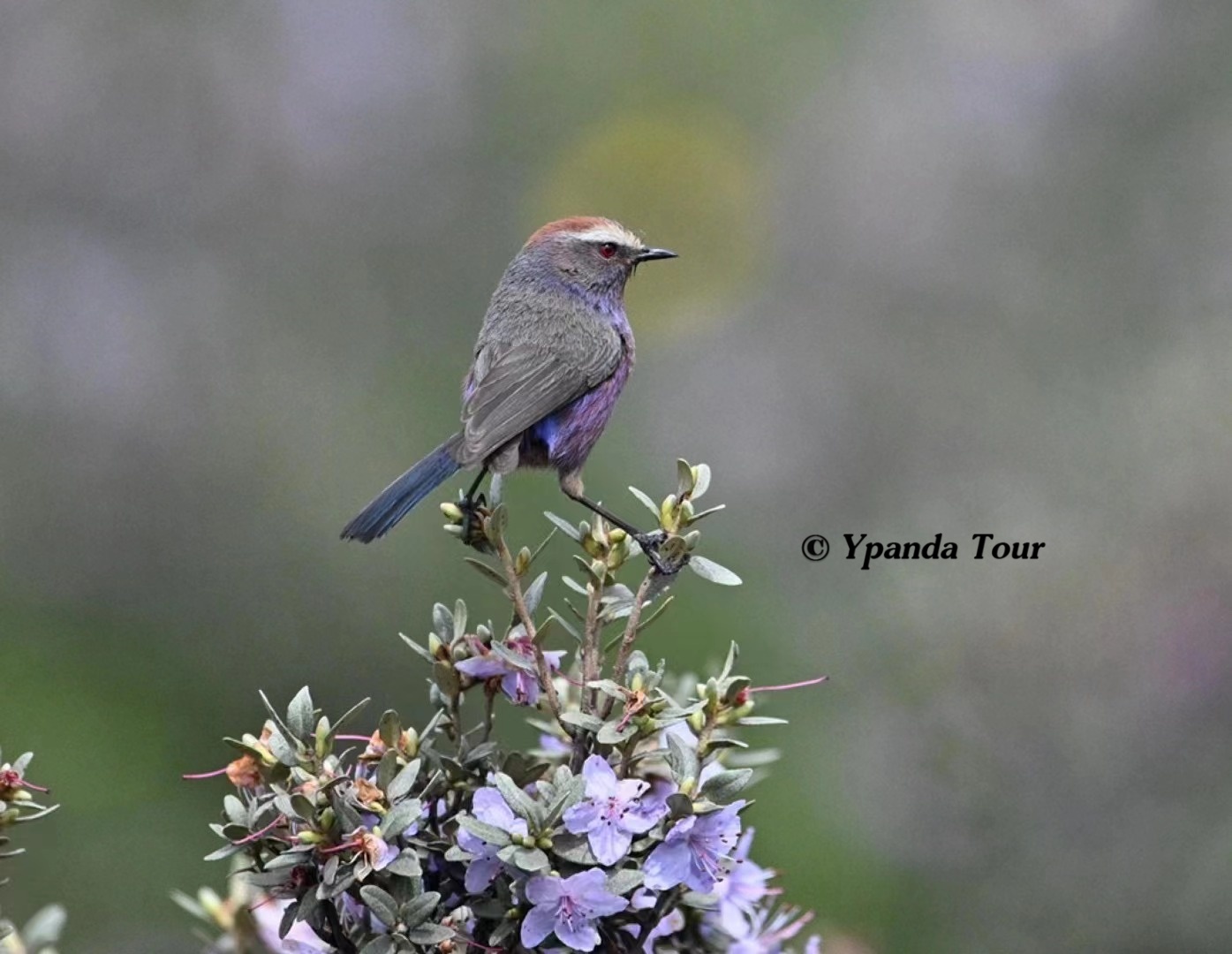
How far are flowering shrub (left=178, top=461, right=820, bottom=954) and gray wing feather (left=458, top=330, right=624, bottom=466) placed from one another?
0.68m

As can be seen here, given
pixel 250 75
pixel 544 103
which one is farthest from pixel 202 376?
pixel 544 103

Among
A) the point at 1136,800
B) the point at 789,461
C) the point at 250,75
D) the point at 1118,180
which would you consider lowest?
the point at 1136,800

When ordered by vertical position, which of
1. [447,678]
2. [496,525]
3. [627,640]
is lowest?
[447,678]

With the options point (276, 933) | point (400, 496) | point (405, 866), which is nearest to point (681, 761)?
point (405, 866)

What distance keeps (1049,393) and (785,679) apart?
196cm

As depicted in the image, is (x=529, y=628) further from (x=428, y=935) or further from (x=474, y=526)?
(x=428, y=935)

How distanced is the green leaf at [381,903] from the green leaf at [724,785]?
44cm

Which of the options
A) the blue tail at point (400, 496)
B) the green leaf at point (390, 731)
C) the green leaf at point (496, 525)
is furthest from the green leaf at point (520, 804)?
the blue tail at point (400, 496)

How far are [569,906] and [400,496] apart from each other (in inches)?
45.9

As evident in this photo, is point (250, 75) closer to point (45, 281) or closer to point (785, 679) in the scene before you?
point (45, 281)

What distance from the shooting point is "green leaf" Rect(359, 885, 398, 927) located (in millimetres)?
1967

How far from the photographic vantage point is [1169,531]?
16.0 ft

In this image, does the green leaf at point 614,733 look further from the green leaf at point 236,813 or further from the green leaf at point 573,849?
the green leaf at point 236,813

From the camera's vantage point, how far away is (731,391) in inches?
304
